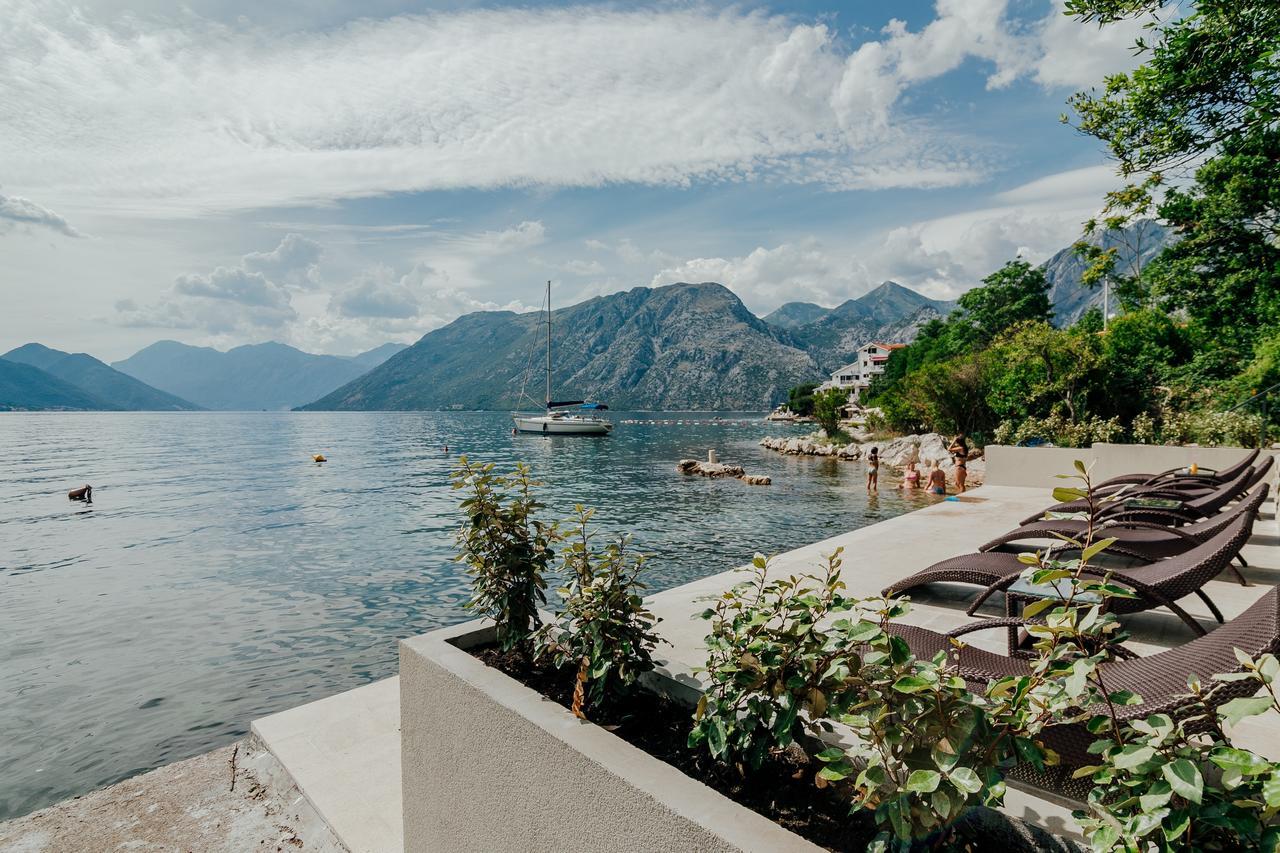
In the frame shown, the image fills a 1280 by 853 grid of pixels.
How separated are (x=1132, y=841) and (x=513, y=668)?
7.14ft

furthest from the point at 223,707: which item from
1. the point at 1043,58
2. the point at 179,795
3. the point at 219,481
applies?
the point at 219,481

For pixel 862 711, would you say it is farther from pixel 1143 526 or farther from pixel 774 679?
pixel 1143 526

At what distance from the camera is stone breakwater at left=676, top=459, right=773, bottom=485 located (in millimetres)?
23773

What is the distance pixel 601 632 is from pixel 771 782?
778mm

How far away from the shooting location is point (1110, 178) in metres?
10.4

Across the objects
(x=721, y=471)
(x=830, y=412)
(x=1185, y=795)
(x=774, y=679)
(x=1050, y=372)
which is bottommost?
(x=721, y=471)

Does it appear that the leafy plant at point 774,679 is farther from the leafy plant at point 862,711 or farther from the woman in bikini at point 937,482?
the woman in bikini at point 937,482

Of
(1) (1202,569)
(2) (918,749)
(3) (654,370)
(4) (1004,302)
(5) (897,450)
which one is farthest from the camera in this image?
(3) (654,370)

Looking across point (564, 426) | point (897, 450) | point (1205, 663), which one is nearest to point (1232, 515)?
point (1205, 663)

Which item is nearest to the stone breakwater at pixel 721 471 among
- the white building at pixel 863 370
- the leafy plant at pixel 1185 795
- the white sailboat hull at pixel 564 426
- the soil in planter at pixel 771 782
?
the soil in planter at pixel 771 782

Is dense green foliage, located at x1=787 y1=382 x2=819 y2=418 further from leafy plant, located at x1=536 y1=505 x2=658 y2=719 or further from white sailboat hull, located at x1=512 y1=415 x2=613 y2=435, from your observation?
leafy plant, located at x1=536 y1=505 x2=658 y2=719

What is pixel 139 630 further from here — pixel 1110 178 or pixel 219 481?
pixel 219 481

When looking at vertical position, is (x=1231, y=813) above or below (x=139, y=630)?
above

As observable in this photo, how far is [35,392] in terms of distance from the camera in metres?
164
